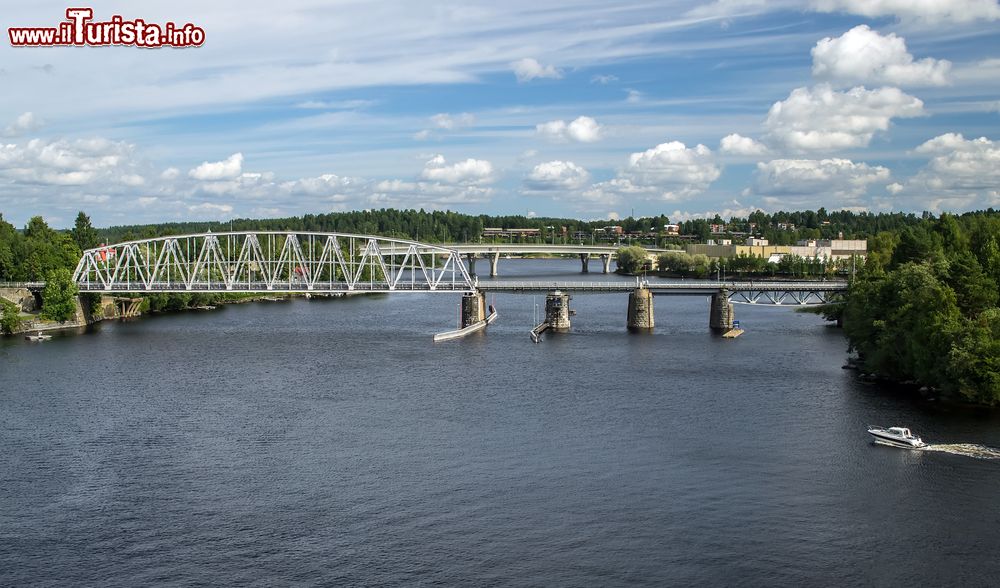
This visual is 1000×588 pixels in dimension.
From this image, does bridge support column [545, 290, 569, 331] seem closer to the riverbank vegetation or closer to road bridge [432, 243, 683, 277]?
the riverbank vegetation

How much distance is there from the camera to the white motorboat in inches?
1654

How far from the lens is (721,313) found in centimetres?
8906

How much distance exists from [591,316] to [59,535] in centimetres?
7612

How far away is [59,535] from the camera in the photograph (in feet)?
105

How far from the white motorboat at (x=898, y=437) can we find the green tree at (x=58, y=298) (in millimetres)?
74628

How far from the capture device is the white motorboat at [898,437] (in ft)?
138

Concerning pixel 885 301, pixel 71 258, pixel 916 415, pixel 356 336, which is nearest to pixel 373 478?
pixel 916 415

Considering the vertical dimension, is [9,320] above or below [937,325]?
below

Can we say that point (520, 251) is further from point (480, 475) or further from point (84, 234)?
point (480, 475)

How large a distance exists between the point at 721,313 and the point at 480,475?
5503cm

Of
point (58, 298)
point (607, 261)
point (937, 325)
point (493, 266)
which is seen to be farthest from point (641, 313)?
point (607, 261)

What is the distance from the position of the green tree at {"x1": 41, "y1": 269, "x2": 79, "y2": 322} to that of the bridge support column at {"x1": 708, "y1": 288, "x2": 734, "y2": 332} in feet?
195

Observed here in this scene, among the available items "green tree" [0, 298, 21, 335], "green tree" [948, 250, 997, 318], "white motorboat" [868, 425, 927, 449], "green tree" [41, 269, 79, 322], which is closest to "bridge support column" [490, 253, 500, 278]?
"green tree" [41, 269, 79, 322]

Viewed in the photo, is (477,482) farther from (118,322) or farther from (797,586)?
(118,322)
